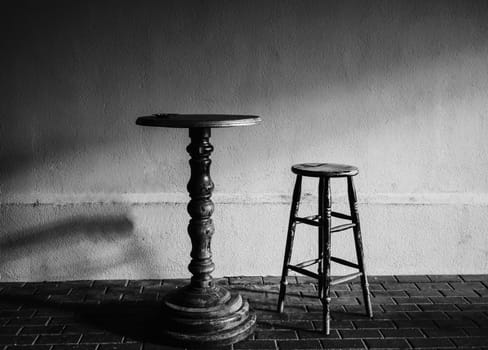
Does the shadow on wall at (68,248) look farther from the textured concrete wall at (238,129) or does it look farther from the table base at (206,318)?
the table base at (206,318)

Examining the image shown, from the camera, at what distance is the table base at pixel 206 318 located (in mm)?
3605

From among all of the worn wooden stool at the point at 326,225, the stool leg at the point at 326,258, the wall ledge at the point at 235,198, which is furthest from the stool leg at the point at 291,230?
the wall ledge at the point at 235,198

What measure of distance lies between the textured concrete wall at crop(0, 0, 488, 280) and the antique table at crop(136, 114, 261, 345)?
0.96m

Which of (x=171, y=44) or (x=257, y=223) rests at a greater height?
(x=171, y=44)

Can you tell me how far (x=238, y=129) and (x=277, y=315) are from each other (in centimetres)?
154

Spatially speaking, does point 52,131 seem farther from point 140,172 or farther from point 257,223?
point 257,223

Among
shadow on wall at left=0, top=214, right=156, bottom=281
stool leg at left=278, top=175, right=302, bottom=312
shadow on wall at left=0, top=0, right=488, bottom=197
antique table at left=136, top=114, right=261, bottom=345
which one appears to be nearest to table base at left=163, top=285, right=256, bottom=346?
antique table at left=136, top=114, right=261, bottom=345

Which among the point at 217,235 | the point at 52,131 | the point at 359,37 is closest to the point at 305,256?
the point at 217,235

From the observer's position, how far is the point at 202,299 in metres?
3.75

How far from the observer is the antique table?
11.8 feet

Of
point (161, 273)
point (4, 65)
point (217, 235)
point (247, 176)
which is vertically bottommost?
point (161, 273)

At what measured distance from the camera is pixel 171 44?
4637 mm

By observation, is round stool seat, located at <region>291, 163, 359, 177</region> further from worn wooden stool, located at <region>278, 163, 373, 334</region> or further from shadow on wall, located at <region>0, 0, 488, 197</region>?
shadow on wall, located at <region>0, 0, 488, 197</region>

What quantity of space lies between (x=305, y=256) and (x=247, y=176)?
2.69 feet
